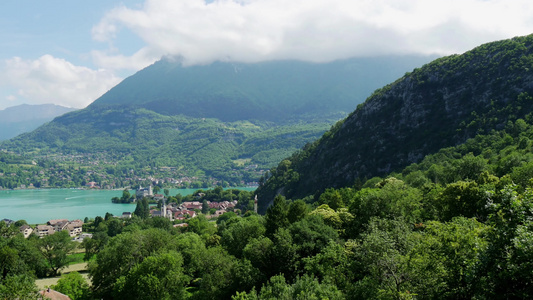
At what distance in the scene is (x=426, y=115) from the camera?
6906cm

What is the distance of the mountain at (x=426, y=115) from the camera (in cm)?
5931

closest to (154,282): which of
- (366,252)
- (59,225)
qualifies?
(366,252)

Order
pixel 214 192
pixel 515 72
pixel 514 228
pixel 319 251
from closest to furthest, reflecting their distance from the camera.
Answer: pixel 514 228, pixel 319 251, pixel 515 72, pixel 214 192

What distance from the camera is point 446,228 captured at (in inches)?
510

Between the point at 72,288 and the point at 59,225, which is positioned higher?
the point at 72,288

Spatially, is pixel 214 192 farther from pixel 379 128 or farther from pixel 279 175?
pixel 379 128

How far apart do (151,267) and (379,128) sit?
191ft

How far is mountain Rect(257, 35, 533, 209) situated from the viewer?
5931cm

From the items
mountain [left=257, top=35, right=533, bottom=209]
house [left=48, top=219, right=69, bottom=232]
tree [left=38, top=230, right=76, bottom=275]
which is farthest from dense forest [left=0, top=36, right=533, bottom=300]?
house [left=48, top=219, right=69, bottom=232]

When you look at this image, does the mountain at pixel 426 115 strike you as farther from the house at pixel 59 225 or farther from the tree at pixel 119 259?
the house at pixel 59 225

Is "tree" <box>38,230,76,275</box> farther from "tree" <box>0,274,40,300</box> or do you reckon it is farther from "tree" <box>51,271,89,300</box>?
"tree" <box>0,274,40,300</box>

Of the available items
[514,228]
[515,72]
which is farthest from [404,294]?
[515,72]

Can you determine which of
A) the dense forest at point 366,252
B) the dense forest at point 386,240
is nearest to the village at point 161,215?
the dense forest at point 386,240

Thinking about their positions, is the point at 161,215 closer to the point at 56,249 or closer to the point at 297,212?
the point at 56,249
